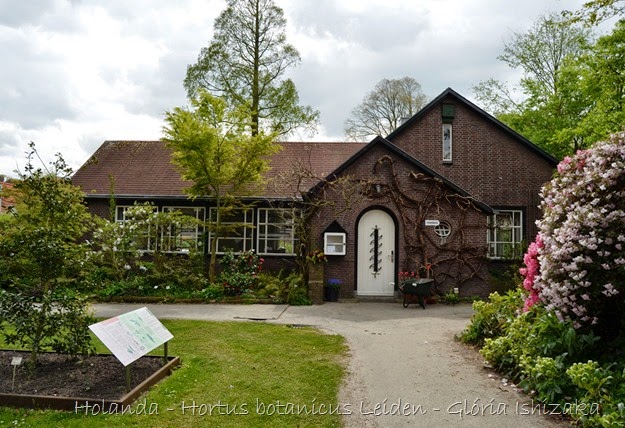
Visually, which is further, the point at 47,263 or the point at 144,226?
the point at 144,226

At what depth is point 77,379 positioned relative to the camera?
19.9ft

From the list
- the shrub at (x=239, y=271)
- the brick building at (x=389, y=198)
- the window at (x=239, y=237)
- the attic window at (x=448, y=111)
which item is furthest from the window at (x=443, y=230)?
the window at (x=239, y=237)

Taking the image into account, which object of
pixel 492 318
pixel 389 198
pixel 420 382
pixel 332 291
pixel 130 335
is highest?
pixel 389 198

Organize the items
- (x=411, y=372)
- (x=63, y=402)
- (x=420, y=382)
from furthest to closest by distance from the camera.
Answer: (x=411, y=372)
(x=420, y=382)
(x=63, y=402)

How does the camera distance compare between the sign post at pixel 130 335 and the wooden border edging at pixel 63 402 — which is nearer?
the wooden border edging at pixel 63 402

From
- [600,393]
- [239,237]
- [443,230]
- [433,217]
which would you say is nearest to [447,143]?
[433,217]

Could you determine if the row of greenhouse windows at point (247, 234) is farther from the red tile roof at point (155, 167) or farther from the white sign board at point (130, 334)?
the white sign board at point (130, 334)

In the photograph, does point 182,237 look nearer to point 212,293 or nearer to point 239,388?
point 212,293

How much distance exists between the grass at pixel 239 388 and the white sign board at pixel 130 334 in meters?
0.53

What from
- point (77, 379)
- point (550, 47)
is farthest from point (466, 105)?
point (77, 379)

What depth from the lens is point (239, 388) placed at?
5980 millimetres

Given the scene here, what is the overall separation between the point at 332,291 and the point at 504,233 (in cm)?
749

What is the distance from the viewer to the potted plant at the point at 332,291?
13.9 m

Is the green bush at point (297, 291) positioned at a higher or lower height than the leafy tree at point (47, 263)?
lower
